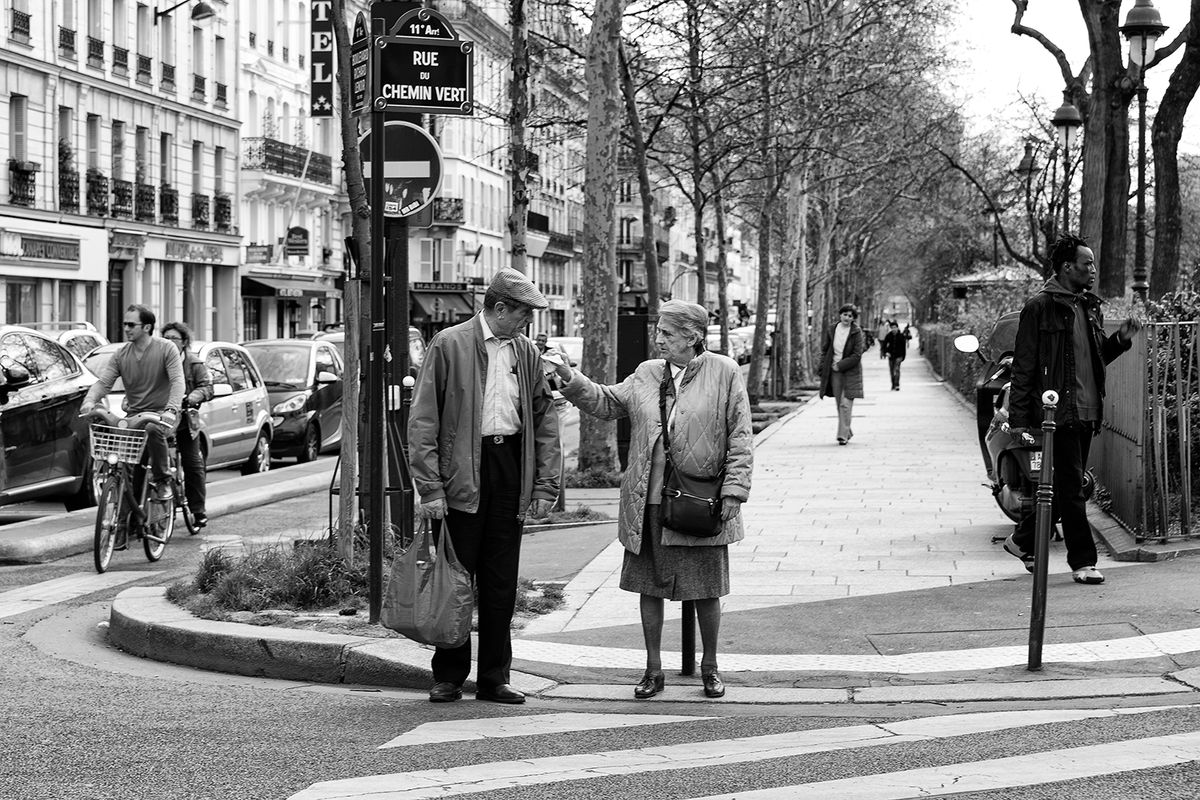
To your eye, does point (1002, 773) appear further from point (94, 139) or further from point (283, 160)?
point (283, 160)

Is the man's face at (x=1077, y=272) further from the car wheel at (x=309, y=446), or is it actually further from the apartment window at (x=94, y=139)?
the apartment window at (x=94, y=139)

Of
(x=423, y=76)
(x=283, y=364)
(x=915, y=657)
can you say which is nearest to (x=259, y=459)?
(x=283, y=364)

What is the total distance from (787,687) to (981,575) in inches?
134

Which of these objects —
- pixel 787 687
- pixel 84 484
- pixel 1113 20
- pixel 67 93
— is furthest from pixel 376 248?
pixel 67 93

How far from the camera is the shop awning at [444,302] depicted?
73.6 metres

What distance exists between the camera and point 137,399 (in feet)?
42.4

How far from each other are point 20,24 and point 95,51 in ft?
13.2

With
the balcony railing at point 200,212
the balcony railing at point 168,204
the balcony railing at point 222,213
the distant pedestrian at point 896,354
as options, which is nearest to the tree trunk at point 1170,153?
the distant pedestrian at point 896,354

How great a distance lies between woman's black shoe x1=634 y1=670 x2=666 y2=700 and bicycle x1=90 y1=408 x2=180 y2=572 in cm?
554

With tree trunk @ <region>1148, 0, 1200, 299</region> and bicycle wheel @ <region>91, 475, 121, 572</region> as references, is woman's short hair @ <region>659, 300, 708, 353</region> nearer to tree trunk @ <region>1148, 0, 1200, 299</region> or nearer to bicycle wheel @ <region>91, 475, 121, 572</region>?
bicycle wheel @ <region>91, 475, 121, 572</region>

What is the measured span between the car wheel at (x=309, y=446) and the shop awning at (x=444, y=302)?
4952 cm

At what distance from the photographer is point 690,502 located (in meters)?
7.39

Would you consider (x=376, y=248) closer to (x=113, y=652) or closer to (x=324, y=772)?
(x=113, y=652)

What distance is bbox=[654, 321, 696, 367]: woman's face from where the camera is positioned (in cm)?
748
